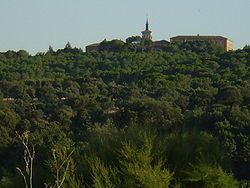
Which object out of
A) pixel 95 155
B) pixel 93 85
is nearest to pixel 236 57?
pixel 93 85

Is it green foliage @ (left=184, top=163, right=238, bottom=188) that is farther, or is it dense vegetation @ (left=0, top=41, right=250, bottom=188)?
dense vegetation @ (left=0, top=41, right=250, bottom=188)

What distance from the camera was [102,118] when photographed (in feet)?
67.7

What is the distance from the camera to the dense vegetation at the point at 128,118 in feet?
25.1

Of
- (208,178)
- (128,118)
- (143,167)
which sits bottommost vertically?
(128,118)

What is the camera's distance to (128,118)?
1861 centimetres

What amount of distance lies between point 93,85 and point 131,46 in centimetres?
2007

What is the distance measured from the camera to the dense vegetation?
764cm

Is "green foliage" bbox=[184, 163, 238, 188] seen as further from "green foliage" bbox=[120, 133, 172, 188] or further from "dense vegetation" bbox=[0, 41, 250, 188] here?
"green foliage" bbox=[120, 133, 172, 188]

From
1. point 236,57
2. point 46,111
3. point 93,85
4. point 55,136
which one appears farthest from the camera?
point 236,57

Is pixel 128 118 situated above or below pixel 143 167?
below

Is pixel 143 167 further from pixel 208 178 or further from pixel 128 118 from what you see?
pixel 128 118

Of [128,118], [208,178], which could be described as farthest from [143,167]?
[128,118]

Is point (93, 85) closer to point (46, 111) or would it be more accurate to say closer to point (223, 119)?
point (46, 111)

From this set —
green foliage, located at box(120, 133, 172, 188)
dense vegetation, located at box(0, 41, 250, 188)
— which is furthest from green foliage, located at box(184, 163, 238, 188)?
green foliage, located at box(120, 133, 172, 188)
